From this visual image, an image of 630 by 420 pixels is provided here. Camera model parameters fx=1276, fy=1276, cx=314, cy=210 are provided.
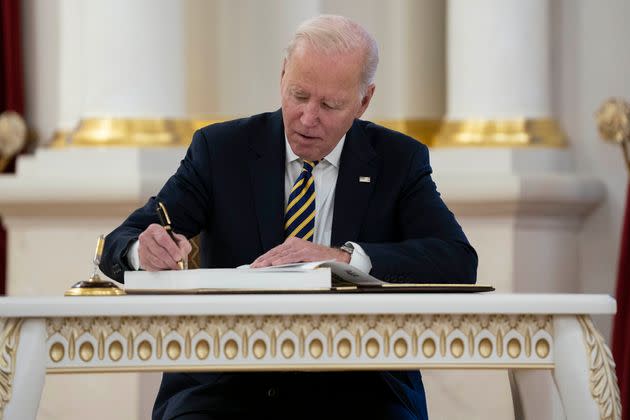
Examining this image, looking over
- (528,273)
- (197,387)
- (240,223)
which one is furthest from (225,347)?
(528,273)

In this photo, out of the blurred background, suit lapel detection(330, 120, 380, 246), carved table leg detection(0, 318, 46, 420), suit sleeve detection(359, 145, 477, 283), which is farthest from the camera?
the blurred background

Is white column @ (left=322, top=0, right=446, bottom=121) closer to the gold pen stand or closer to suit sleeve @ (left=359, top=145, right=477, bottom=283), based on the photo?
suit sleeve @ (left=359, top=145, right=477, bottom=283)

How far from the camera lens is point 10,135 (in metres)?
5.23

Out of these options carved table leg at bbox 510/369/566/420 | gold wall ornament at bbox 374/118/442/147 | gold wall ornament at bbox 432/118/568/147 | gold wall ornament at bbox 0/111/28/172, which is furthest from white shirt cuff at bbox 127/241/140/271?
gold wall ornament at bbox 0/111/28/172

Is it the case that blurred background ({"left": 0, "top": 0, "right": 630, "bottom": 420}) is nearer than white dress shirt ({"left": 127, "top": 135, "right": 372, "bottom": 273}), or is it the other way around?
white dress shirt ({"left": 127, "top": 135, "right": 372, "bottom": 273})

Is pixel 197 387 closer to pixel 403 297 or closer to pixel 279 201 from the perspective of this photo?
pixel 279 201

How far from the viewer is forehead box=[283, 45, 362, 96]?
9.45 ft

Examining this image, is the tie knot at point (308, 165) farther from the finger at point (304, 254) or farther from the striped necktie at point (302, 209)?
the finger at point (304, 254)

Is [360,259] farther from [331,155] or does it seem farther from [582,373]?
[582,373]

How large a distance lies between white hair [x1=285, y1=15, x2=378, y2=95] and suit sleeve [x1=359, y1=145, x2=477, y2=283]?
318 millimetres

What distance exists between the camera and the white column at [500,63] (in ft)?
16.1

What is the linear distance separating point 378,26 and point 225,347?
3.28m

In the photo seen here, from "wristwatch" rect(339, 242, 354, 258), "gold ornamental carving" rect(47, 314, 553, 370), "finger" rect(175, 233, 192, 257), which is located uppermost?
"finger" rect(175, 233, 192, 257)


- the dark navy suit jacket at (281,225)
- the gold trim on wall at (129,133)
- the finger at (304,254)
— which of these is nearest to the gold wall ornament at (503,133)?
the gold trim on wall at (129,133)
